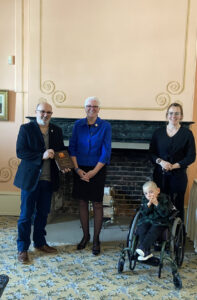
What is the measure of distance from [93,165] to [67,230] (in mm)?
1093

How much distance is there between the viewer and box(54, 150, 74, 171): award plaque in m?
2.52

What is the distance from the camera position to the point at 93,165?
9.00 feet

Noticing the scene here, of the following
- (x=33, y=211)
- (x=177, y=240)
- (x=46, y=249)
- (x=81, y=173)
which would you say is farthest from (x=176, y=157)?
(x=46, y=249)

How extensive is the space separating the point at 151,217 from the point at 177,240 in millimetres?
292

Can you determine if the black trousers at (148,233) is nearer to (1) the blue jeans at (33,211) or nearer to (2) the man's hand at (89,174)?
(2) the man's hand at (89,174)

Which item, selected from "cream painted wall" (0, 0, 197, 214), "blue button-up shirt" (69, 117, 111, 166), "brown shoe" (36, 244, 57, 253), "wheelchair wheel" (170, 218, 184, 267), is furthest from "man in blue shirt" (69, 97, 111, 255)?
"cream painted wall" (0, 0, 197, 214)

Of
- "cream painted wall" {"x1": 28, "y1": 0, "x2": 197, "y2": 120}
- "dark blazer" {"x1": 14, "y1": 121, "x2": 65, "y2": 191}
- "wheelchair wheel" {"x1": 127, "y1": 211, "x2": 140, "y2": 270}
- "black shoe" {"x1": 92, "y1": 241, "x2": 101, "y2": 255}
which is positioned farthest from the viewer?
"cream painted wall" {"x1": 28, "y1": 0, "x2": 197, "y2": 120}

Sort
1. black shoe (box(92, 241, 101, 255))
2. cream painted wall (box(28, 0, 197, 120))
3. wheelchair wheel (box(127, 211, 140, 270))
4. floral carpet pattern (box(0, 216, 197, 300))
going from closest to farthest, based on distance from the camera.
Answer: floral carpet pattern (box(0, 216, 197, 300)), wheelchair wheel (box(127, 211, 140, 270)), black shoe (box(92, 241, 101, 255)), cream painted wall (box(28, 0, 197, 120))

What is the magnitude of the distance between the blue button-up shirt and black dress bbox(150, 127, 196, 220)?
1.59ft

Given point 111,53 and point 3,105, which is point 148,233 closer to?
point 111,53

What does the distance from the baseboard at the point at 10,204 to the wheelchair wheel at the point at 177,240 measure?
2.26 meters

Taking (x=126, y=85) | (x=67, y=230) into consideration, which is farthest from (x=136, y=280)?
(x=126, y=85)

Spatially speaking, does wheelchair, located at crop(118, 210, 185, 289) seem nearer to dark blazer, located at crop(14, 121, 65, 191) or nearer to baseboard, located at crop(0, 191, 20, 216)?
dark blazer, located at crop(14, 121, 65, 191)

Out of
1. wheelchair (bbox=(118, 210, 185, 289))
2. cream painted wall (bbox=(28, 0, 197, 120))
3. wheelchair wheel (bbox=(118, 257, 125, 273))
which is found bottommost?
wheelchair wheel (bbox=(118, 257, 125, 273))
